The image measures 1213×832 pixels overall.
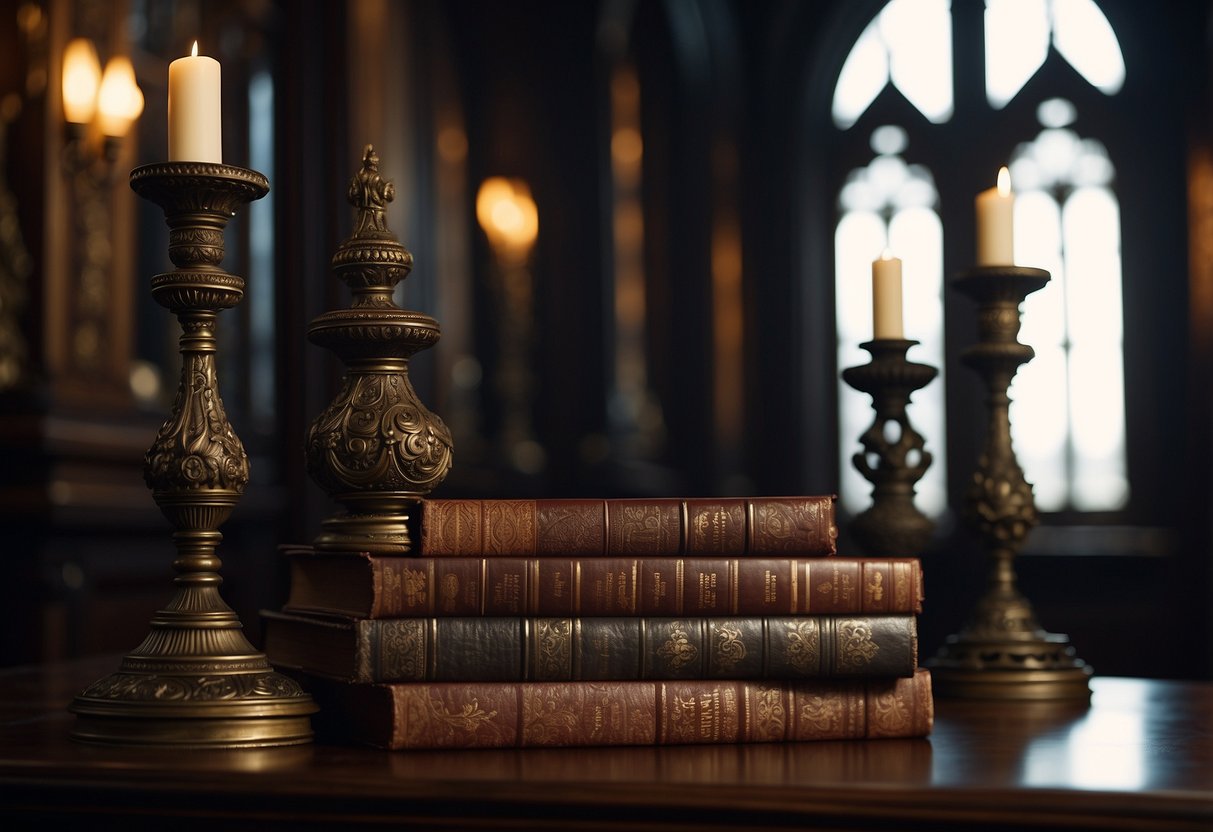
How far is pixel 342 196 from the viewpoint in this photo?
445 cm

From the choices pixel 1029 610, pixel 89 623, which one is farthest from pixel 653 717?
pixel 89 623

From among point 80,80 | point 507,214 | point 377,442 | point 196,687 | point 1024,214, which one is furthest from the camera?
point 1024,214

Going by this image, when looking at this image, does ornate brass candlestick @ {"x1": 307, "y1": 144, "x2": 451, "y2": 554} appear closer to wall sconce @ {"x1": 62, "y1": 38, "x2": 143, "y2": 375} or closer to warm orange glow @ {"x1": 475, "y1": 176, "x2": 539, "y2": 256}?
wall sconce @ {"x1": 62, "y1": 38, "x2": 143, "y2": 375}

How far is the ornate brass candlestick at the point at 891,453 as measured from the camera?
5.86ft

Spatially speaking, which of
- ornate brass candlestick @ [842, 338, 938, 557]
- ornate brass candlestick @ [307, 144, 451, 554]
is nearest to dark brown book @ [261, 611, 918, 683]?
ornate brass candlestick @ [307, 144, 451, 554]

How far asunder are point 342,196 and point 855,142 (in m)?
3.63

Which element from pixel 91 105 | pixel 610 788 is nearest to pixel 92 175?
pixel 91 105

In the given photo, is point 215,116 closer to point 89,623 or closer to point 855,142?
point 89,623

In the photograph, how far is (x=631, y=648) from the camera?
1188mm

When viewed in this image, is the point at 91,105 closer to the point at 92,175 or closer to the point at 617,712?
the point at 92,175

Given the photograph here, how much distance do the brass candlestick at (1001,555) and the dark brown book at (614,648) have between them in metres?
0.49

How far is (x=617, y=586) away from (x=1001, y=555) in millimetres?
797

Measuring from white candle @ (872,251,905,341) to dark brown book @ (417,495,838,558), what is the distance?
0.60m

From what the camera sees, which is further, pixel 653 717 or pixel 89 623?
pixel 89 623
